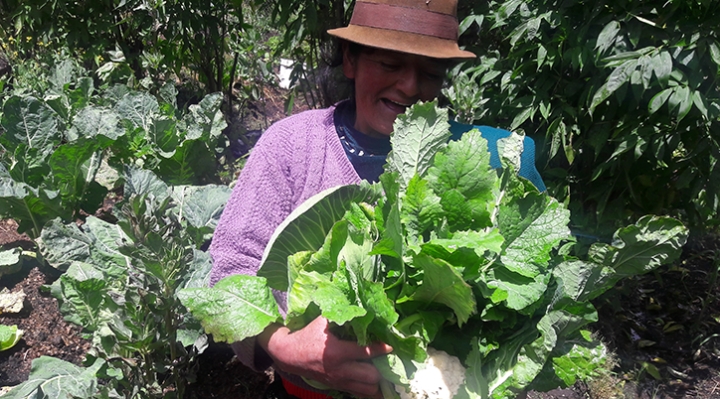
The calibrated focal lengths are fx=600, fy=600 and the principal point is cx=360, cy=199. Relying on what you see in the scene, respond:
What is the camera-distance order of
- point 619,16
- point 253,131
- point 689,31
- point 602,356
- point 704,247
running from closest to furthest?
point 602,356 → point 689,31 → point 619,16 → point 704,247 → point 253,131

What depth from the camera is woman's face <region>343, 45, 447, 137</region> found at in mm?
1528

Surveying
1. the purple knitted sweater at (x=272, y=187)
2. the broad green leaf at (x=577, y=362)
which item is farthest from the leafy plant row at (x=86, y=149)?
the broad green leaf at (x=577, y=362)

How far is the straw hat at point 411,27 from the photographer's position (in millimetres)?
1458

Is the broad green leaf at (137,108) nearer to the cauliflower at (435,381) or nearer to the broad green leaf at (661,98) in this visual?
the broad green leaf at (661,98)

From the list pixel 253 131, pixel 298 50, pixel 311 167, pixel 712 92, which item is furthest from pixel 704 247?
→ pixel 253 131

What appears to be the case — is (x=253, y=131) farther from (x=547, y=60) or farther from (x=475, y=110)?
(x=547, y=60)

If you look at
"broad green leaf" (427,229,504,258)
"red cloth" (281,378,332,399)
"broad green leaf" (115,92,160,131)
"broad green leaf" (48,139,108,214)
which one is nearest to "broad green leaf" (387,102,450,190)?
"broad green leaf" (427,229,504,258)

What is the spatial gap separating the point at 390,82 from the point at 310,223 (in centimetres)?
57

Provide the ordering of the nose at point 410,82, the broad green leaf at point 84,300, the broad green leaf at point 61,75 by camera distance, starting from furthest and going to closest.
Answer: the broad green leaf at point 61,75 → the broad green leaf at point 84,300 → the nose at point 410,82

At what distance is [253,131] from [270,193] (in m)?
3.65

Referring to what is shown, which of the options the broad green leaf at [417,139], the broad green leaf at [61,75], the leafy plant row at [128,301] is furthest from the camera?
the broad green leaf at [61,75]

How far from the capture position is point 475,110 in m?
2.92

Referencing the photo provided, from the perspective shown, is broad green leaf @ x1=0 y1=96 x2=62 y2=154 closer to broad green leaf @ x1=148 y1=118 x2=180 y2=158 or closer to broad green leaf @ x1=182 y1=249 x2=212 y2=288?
broad green leaf @ x1=148 y1=118 x2=180 y2=158

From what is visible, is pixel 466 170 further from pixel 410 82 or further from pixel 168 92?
pixel 168 92
